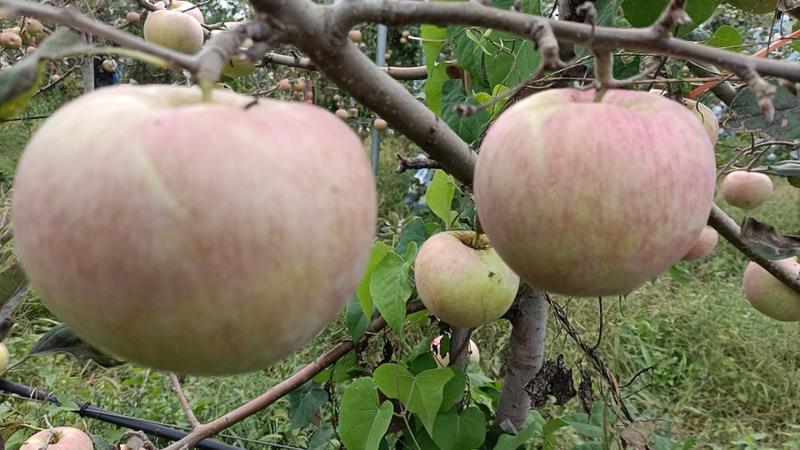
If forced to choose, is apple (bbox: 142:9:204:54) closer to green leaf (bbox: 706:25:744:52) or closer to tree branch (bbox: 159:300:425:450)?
tree branch (bbox: 159:300:425:450)

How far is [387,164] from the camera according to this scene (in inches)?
192

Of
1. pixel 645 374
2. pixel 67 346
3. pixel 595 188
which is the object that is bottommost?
pixel 645 374

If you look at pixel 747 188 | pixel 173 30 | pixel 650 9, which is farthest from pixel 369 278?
pixel 747 188

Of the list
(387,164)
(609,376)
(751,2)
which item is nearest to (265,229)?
(609,376)

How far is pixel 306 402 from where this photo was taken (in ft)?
4.77

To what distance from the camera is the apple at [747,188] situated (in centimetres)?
209

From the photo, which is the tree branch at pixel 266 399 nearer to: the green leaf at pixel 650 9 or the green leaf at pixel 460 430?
the green leaf at pixel 460 430

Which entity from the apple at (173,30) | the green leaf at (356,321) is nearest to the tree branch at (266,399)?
the green leaf at (356,321)

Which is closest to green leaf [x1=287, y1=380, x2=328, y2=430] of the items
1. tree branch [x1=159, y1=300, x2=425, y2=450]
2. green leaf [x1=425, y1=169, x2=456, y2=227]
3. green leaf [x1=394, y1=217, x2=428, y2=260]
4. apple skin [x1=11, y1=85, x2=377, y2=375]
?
tree branch [x1=159, y1=300, x2=425, y2=450]

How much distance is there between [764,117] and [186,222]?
87 centimetres

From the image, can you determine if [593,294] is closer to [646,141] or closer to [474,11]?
[646,141]

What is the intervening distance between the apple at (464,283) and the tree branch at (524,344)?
0.16 m

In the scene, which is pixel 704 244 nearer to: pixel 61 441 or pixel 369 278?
pixel 369 278

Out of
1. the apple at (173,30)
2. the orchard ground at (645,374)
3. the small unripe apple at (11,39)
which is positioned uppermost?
the apple at (173,30)
